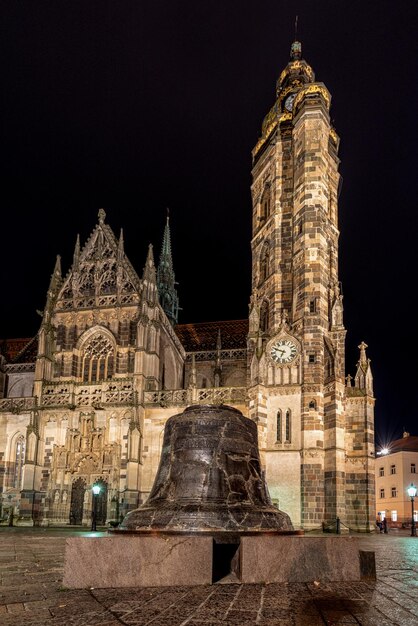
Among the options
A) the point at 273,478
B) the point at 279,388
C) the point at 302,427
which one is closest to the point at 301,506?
the point at 273,478

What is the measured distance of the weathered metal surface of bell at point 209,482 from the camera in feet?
26.8

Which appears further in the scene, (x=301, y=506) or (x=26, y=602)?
(x=301, y=506)

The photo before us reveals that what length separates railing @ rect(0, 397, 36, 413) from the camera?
37.4 meters

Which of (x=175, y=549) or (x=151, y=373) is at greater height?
(x=151, y=373)

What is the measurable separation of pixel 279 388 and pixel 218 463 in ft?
80.3

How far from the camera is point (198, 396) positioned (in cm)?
3522

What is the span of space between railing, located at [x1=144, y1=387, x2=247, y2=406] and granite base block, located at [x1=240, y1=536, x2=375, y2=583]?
2624 cm

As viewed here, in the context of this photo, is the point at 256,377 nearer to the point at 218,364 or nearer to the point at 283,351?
the point at 283,351

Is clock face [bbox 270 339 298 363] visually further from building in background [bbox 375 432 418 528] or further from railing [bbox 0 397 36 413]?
building in background [bbox 375 432 418 528]

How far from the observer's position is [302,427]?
104 feet

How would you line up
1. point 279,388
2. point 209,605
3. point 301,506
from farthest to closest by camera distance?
1. point 279,388
2. point 301,506
3. point 209,605

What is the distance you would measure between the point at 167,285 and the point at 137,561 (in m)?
53.1

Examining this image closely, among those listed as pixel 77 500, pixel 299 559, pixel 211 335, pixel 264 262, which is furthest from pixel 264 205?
pixel 299 559

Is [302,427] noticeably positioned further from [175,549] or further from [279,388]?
[175,549]
